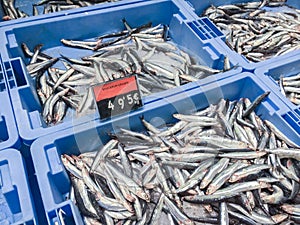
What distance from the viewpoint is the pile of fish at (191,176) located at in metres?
1.69

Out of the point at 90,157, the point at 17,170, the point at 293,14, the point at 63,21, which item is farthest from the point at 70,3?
the point at 293,14

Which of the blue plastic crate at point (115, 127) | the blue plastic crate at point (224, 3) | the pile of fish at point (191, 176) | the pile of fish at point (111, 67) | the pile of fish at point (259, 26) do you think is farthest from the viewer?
the pile of fish at point (259, 26)

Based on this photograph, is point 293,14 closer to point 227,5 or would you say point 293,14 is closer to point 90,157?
point 227,5

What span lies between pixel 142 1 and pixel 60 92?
113 centimetres

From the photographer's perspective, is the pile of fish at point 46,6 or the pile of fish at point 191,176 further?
the pile of fish at point 46,6

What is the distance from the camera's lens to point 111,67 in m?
2.46

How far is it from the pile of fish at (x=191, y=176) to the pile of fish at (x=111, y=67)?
1.14 ft

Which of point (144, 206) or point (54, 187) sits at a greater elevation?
point (54, 187)

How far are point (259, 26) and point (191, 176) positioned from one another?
1.90 meters

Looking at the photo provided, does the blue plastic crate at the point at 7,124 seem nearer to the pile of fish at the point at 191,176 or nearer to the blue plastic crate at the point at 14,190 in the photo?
the blue plastic crate at the point at 14,190

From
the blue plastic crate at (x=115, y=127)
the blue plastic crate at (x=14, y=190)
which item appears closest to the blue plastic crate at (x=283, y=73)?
the blue plastic crate at (x=115, y=127)

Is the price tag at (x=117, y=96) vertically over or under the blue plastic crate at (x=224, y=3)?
under

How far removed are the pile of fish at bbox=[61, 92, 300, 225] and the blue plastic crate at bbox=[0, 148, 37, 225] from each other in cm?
27

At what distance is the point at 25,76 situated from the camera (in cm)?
209
